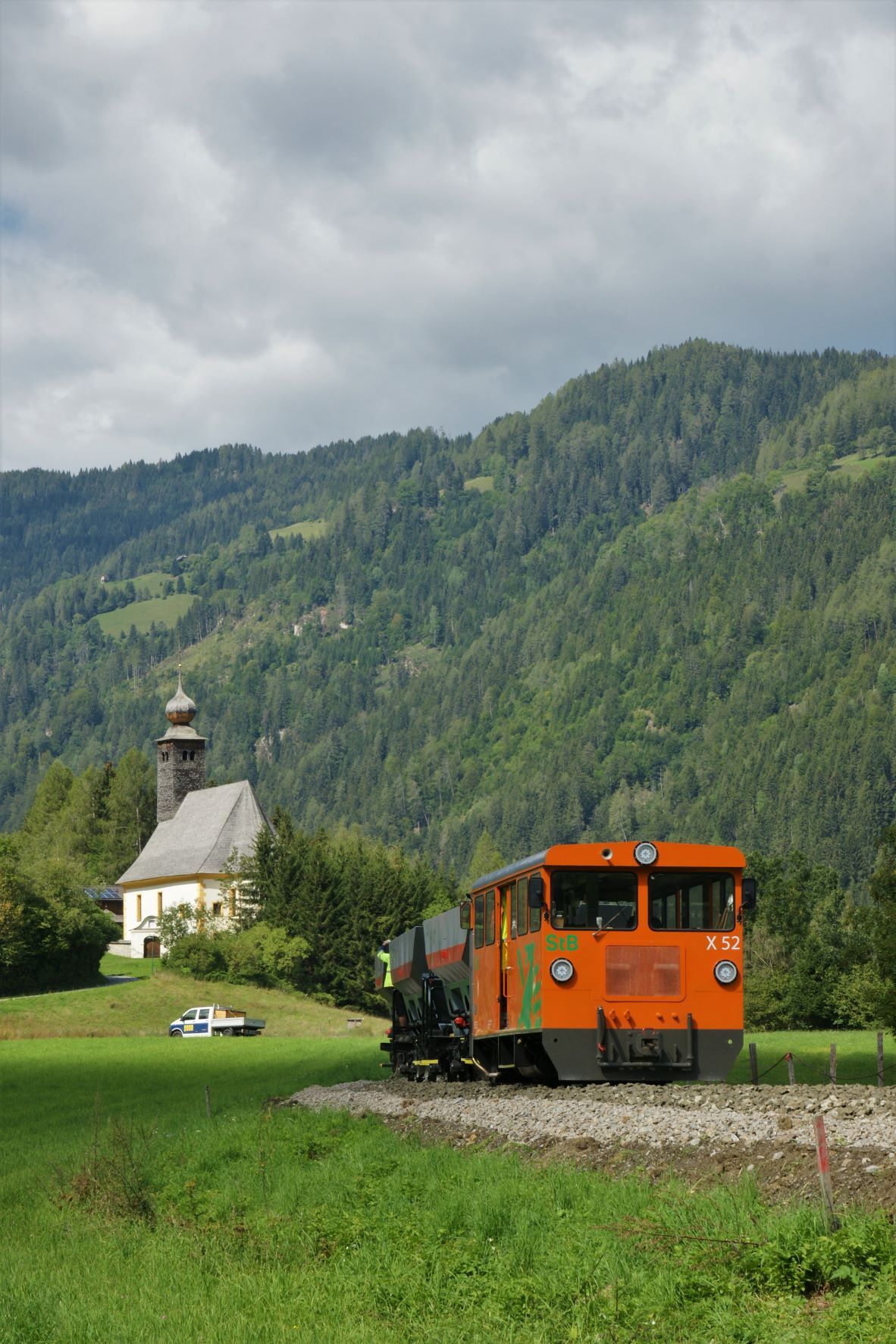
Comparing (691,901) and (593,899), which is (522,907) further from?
(691,901)

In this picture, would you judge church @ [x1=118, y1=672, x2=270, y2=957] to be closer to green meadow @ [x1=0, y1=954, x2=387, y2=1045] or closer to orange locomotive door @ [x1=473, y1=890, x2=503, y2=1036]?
green meadow @ [x1=0, y1=954, x2=387, y2=1045]

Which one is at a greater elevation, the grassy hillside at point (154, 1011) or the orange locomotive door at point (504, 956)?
the orange locomotive door at point (504, 956)

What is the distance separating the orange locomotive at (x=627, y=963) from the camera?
23.9 metres

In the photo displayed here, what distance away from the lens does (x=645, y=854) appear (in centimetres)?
2475

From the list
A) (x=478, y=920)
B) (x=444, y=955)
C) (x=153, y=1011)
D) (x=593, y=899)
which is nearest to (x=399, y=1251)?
(x=593, y=899)

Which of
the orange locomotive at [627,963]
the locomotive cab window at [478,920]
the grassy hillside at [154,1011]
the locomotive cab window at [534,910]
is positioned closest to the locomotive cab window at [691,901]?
the orange locomotive at [627,963]

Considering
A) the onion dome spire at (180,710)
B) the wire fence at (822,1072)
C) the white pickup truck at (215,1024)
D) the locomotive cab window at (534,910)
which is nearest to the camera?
the locomotive cab window at (534,910)

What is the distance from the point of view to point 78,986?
4117 inches

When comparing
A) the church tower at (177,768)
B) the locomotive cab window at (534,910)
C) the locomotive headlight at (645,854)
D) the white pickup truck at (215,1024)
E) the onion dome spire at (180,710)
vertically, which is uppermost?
the onion dome spire at (180,710)

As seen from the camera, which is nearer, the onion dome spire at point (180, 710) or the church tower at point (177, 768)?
the church tower at point (177, 768)

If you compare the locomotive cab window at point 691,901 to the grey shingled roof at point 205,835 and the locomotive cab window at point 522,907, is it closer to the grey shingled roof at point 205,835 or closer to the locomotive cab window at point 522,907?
the locomotive cab window at point 522,907

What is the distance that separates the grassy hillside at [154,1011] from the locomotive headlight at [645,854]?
169ft

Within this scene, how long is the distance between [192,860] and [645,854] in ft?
387

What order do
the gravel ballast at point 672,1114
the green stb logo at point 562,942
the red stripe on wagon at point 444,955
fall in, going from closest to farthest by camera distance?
the gravel ballast at point 672,1114
the green stb logo at point 562,942
the red stripe on wagon at point 444,955
